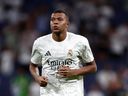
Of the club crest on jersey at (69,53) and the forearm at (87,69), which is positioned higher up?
the club crest on jersey at (69,53)

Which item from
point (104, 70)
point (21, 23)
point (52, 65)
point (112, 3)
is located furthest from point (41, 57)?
point (112, 3)

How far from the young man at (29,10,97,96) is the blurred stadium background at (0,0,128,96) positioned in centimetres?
595

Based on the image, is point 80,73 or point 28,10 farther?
point 28,10

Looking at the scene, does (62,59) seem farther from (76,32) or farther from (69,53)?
(76,32)

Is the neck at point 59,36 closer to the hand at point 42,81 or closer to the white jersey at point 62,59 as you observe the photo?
the white jersey at point 62,59

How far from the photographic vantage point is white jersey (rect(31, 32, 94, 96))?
9172mm

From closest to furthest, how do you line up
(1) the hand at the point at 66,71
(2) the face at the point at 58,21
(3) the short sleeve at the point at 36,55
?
(1) the hand at the point at 66,71 → (2) the face at the point at 58,21 → (3) the short sleeve at the point at 36,55

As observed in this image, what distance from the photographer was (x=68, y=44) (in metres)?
9.28

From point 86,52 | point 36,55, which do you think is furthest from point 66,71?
point 36,55

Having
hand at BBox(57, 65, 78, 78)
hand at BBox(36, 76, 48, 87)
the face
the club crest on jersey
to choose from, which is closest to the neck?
the face

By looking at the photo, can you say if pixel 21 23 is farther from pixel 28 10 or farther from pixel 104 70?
pixel 104 70

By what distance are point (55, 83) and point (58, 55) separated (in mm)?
398

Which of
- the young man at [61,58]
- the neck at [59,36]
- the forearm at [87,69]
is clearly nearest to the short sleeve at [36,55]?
the young man at [61,58]

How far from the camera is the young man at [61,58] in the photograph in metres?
9.10
